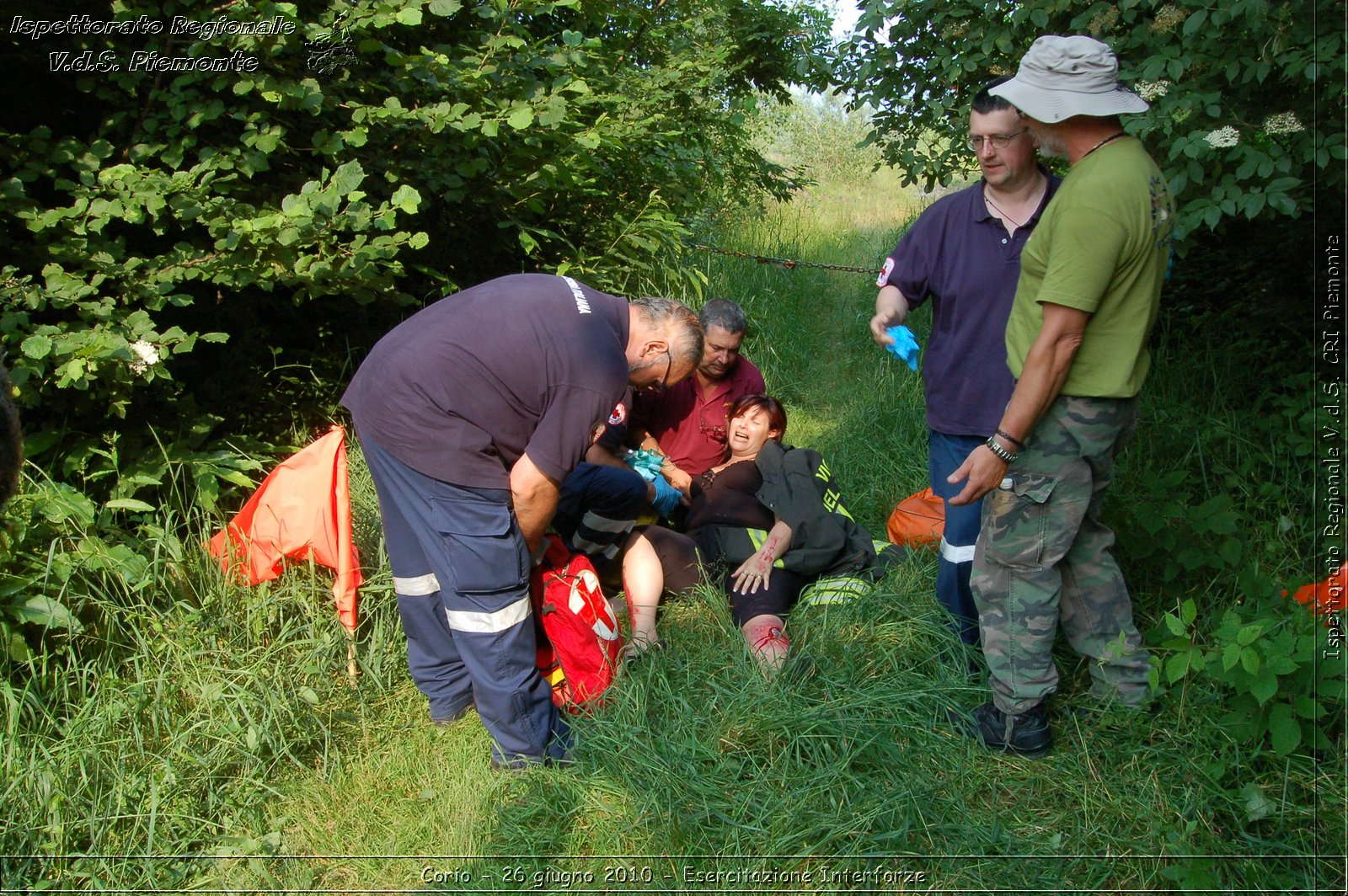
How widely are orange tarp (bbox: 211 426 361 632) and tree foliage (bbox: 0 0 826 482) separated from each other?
54cm

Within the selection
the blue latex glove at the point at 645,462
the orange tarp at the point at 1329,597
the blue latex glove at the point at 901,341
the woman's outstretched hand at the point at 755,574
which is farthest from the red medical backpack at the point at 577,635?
the orange tarp at the point at 1329,597

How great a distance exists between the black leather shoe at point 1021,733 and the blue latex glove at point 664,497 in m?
1.77

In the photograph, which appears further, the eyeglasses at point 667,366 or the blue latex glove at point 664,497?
the blue latex glove at point 664,497

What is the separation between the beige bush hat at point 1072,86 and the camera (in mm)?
2570

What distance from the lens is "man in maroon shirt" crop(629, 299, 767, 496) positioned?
4.45 metres

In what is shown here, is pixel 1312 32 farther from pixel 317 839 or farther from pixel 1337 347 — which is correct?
pixel 317 839

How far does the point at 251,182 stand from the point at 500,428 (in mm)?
1974

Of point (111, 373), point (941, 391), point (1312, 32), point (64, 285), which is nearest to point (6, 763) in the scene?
point (111, 373)

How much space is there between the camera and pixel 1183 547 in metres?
3.59

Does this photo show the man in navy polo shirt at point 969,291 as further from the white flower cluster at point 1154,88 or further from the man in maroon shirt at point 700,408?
the man in maroon shirt at point 700,408

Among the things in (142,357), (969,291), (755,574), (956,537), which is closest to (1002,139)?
(969,291)

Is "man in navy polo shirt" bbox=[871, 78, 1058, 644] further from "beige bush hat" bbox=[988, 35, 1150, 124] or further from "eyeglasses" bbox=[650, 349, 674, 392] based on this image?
"eyeglasses" bbox=[650, 349, 674, 392]

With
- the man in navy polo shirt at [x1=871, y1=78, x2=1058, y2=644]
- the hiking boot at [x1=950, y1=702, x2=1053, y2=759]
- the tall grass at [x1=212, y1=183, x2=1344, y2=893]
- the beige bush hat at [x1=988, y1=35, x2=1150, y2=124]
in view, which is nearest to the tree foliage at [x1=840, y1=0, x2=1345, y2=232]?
the man in navy polo shirt at [x1=871, y1=78, x2=1058, y2=644]

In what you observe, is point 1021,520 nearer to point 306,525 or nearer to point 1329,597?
point 1329,597
